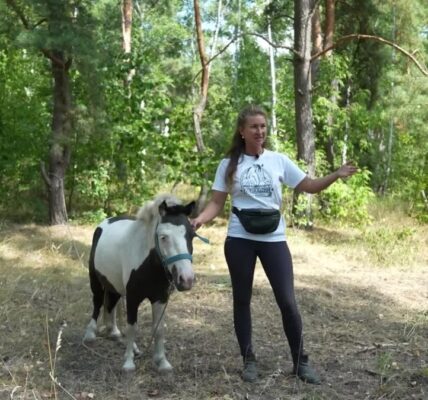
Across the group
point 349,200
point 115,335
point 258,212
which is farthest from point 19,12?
point 258,212

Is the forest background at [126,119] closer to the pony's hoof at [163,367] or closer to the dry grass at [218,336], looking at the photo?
the dry grass at [218,336]

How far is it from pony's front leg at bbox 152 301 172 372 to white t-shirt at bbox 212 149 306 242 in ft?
2.85

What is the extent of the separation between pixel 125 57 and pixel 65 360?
8.86 metres

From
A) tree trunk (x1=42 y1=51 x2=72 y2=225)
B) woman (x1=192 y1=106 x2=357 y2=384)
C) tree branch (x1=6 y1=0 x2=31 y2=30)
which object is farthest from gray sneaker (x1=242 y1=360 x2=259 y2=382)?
tree branch (x1=6 y1=0 x2=31 y2=30)

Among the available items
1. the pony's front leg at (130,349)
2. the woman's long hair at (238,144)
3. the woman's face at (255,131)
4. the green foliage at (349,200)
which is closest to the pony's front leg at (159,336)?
the pony's front leg at (130,349)

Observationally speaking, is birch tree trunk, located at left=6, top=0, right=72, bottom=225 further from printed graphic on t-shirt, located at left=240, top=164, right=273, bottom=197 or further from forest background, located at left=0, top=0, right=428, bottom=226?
printed graphic on t-shirt, located at left=240, top=164, right=273, bottom=197

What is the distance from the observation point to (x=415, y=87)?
11.8m

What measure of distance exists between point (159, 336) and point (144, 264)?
2.19 feet

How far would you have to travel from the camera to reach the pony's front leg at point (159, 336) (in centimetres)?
429

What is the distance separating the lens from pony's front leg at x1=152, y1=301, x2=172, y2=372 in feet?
14.1

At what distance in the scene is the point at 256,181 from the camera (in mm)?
3914

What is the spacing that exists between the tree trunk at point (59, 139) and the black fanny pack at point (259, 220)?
27.4ft

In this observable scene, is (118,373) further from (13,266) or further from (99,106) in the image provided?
(99,106)

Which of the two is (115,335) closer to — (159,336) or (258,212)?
(159,336)
